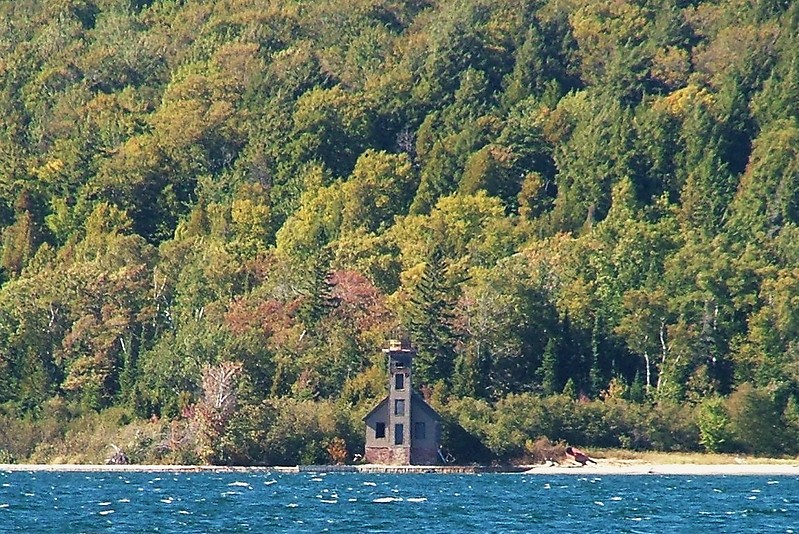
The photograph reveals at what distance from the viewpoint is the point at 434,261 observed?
460 ft

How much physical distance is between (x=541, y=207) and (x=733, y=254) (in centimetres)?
3369

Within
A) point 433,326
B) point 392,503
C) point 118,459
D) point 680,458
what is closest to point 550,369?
point 433,326

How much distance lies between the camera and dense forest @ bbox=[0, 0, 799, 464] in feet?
408

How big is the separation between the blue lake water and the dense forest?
34.8 ft

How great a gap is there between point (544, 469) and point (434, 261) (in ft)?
86.3

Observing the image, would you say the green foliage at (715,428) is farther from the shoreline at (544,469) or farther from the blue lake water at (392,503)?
the blue lake water at (392,503)

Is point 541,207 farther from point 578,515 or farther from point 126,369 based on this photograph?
point 578,515

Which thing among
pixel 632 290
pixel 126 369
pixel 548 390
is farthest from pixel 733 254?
pixel 126 369

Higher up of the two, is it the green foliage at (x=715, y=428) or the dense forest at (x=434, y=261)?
the dense forest at (x=434, y=261)

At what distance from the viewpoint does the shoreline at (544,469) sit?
116562 mm

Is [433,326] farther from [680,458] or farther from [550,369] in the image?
[680,458]

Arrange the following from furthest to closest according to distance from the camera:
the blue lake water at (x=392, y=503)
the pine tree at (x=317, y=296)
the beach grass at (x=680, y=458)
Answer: the pine tree at (x=317, y=296) < the beach grass at (x=680, y=458) < the blue lake water at (x=392, y=503)

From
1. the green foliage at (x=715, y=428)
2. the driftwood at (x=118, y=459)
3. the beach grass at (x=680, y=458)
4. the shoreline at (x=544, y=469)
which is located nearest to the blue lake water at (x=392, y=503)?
the shoreline at (x=544, y=469)

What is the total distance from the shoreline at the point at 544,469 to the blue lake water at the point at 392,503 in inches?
89.9
